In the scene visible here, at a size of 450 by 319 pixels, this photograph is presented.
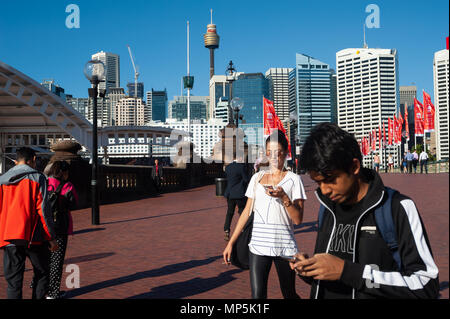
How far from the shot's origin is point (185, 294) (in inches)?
197

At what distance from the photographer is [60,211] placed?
4930 mm

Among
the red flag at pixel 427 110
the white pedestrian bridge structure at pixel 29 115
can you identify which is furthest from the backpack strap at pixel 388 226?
the red flag at pixel 427 110

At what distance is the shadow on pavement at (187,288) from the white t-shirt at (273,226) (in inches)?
76.5

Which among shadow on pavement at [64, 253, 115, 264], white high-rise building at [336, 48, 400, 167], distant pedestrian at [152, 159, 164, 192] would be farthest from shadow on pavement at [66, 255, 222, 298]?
distant pedestrian at [152, 159, 164, 192]

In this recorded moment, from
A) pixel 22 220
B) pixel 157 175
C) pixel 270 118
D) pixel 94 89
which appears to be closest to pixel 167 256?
pixel 22 220

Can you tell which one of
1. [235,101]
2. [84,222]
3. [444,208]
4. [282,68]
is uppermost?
[282,68]

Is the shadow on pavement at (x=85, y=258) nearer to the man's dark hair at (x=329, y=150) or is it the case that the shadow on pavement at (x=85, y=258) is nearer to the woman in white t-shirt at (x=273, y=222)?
the woman in white t-shirt at (x=273, y=222)

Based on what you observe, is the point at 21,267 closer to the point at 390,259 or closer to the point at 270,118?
the point at 390,259

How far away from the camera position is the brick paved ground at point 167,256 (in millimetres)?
4879

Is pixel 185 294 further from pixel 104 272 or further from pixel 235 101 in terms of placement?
pixel 235 101

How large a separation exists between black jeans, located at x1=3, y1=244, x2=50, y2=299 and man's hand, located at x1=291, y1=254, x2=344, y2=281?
337 centimetres

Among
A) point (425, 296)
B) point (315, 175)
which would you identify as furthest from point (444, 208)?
point (315, 175)

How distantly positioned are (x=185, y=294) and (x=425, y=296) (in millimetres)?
3866

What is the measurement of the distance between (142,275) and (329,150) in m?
4.83
